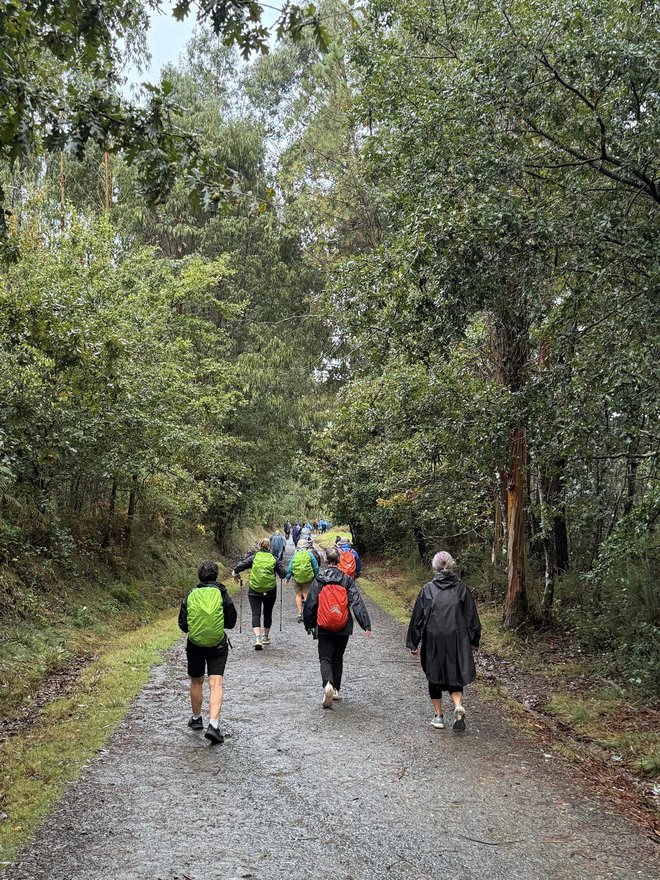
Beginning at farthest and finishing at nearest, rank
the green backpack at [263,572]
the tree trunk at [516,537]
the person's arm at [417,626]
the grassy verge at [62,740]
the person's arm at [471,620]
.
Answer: the tree trunk at [516,537] < the green backpack at [263,572] < the person's arm at [417,626] < the person's arm at [471,620] < the grassy verge at [62,740]

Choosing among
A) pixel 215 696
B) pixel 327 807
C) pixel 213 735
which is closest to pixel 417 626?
pixel 215 696

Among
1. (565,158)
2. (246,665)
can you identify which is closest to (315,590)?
(246,665)

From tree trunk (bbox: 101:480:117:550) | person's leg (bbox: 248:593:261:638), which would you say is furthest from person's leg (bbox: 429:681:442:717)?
tree trunk (bbox: 101:480:117:550)

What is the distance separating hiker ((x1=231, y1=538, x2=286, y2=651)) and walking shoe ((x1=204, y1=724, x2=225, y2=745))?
4.90 m

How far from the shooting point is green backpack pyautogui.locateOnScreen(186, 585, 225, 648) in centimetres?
710

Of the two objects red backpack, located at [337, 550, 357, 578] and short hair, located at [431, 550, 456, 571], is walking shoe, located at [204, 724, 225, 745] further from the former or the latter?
red backpack, located at [337, 550, 357, 578]

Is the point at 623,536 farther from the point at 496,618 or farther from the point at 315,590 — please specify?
the point at 496,618

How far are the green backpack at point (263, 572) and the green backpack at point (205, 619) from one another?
5.00 meters

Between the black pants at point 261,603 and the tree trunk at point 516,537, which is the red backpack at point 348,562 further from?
the tree trunk at point 516,537

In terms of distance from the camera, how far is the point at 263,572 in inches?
482

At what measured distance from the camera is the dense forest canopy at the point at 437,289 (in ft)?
16.6

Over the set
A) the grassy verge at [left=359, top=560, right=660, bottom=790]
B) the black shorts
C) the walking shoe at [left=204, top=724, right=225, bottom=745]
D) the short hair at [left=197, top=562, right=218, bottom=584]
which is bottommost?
the grassy verge at [left=359, top=560, right=660, bottom=790]

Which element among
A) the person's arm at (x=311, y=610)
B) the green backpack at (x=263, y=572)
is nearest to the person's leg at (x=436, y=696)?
the person's arm at (x=311, y=610)

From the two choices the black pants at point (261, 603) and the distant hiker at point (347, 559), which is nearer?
the black pants at point (261, 603)
